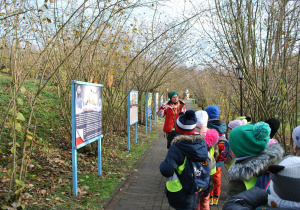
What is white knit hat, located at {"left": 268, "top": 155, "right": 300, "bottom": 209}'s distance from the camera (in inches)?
49.6

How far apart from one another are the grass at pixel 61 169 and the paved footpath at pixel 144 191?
0.20 m

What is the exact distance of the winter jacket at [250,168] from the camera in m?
2.17

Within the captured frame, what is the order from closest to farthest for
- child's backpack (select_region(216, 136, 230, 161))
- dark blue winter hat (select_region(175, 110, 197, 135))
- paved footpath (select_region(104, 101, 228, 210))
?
dark blue winter hat (select_region(175, 110, 197, 135)) → child's backpack (select_region(216, 136, 230, 161)) → paved footpath (select_region(104, 101, 228, 210))

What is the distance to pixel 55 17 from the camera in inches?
223

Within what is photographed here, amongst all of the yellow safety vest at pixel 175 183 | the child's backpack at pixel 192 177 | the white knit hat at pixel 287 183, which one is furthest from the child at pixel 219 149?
the white knit hat at pixel 287 183

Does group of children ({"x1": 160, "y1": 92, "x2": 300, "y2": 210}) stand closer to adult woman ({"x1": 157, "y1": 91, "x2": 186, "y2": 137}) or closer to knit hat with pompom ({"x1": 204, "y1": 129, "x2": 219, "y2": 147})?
knit hat with pompom ({"x1": 204, "y1": 129, "x2": 219, "y2": 147})

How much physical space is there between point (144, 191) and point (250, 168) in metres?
3.24

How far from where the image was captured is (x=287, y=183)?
1.28m

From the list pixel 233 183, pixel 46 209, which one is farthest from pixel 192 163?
pixel 46 209

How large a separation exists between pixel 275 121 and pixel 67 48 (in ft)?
17.1

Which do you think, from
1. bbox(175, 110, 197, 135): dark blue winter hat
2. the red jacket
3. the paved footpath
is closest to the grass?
the paved footpath

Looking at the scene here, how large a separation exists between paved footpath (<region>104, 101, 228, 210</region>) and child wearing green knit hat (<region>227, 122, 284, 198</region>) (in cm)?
232

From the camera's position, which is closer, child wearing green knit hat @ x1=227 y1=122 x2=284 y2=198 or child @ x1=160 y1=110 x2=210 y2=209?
child wearing green knit hat @ x1=227 y1=122 x2=284 y2=198

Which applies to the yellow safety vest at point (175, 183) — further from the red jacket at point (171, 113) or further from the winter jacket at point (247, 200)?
the red jacket at point (171, 113)
